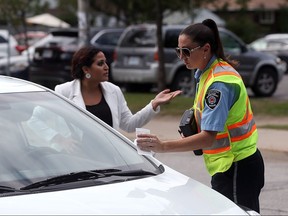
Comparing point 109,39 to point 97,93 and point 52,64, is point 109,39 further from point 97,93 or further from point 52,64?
point 97,93

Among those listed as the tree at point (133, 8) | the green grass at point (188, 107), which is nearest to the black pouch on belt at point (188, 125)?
the green grass at point (188, 107)

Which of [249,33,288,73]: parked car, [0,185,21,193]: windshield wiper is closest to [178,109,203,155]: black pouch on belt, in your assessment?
[0,185,21,193]: windshield wiper

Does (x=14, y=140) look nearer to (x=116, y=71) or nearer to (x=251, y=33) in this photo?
(x=116, y=71)

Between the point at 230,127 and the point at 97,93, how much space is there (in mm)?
1635

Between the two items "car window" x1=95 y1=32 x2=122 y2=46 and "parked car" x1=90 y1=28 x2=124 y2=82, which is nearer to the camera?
"parked car" x1=90 y1=28 x2=124 y2=82

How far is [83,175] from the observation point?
4.45m

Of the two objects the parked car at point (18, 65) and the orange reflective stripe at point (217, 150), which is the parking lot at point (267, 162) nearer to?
the orange reflective stripe at point (217, 150)

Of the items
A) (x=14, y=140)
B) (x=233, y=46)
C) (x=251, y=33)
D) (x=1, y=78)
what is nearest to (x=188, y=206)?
(x=14, y=140)

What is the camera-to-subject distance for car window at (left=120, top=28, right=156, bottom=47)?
1925cm

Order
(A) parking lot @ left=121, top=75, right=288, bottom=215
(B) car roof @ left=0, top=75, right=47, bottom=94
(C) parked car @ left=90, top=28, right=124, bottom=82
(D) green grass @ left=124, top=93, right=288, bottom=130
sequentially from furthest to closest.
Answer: (C) parked car @ left=90, top=28, right=124, bottom=82 < (D) green grass @ left=124, top=93, right=288, bottom=130 < (A) parking lot @ left=121, top=75, right=288, bottom=215 < (B) car roof @ left=0, top=75, right=47, bottom=94

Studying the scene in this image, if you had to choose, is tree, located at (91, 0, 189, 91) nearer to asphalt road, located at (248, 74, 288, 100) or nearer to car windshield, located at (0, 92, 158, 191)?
asphalt road, located at (248, 74, 288, 100)

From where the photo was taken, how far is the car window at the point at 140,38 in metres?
19.2

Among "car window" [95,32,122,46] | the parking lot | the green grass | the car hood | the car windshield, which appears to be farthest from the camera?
"car window" [95,32,122,46]

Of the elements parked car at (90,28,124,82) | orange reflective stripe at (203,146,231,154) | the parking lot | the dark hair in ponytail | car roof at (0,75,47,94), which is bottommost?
the parking lot
